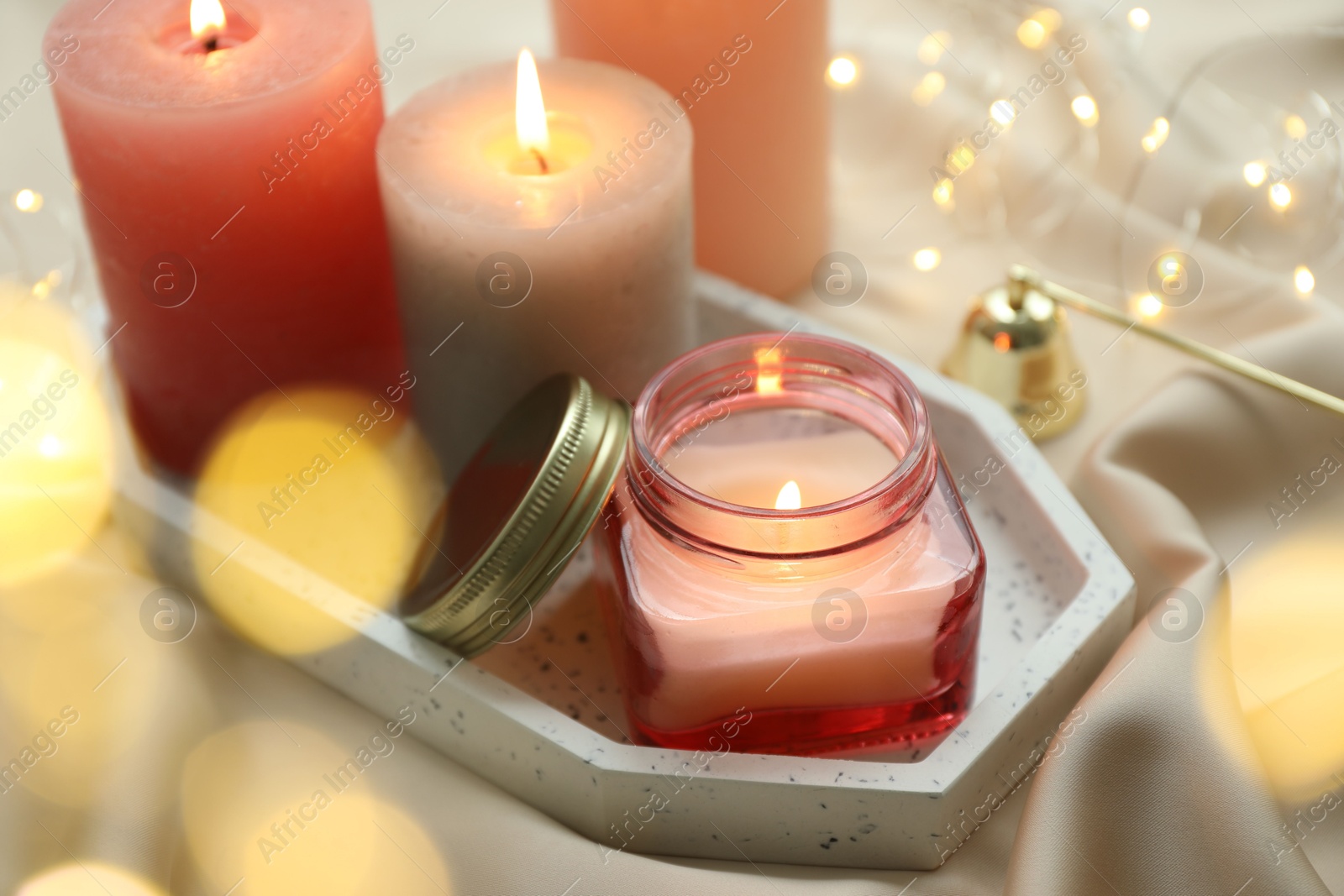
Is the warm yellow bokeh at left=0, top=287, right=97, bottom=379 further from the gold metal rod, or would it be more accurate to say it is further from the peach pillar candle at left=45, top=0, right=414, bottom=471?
the gold metal rod

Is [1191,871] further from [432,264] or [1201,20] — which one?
[1201,20]

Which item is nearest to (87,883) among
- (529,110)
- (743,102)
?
(529,110)

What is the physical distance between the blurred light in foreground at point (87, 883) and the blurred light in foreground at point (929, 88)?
88 centimetres

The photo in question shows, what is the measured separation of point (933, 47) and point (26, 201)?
767 mm

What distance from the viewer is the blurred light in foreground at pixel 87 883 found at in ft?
2.41

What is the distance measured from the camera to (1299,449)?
91 cm

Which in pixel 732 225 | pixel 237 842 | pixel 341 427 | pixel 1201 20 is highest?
pixel 1201 20

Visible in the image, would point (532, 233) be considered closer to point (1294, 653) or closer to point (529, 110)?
point (529, 110)

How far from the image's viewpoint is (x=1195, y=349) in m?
0.91

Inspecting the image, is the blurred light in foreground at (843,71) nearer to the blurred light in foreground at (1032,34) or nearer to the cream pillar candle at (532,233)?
the blurred light in foreground at (1032,34)

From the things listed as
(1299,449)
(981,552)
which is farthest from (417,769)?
Answer: (1299,449)

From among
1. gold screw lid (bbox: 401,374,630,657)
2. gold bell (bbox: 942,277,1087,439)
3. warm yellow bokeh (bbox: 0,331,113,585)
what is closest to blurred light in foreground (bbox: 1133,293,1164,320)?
gold bell (bbox: 942,277,1087,439)

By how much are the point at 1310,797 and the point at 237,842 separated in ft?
1.91

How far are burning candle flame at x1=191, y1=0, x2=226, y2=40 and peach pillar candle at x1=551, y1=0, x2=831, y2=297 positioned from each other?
0.79ft
